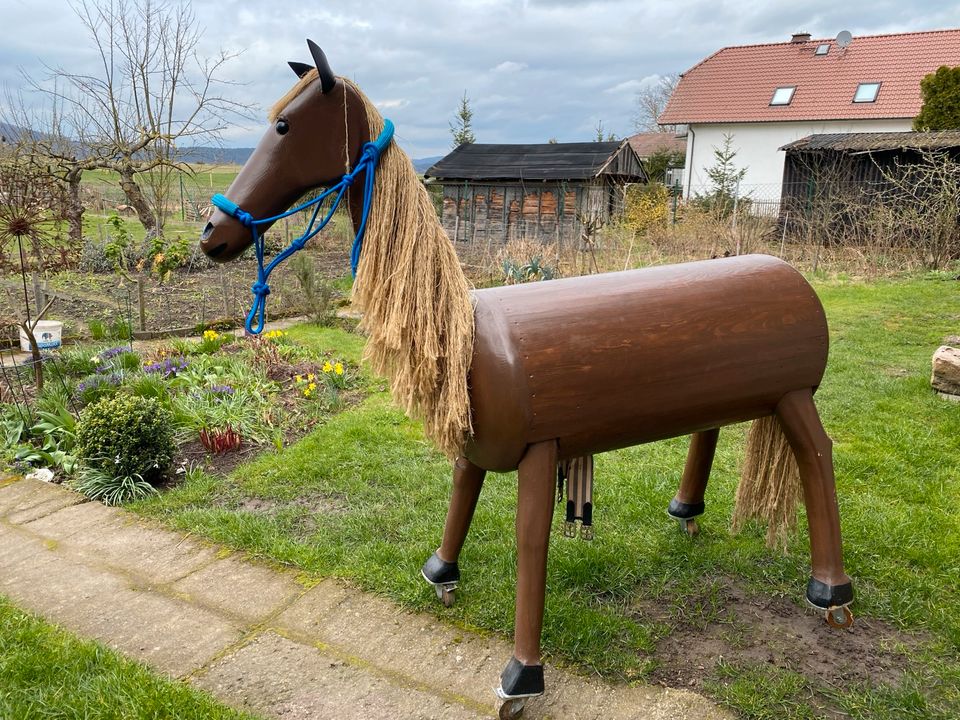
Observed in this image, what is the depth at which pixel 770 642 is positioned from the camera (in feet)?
8.39

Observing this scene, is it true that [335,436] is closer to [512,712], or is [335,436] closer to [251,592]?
[251,592]

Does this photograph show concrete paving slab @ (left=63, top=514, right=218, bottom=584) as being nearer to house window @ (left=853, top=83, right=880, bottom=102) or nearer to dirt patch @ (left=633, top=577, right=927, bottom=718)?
dirt patch @ (left=633, top=577, right=927, bottom=718)

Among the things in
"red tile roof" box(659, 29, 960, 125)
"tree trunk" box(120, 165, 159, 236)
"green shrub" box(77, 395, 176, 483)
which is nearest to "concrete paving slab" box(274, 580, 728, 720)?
"green shrub" box(77, 395, 176, 483)

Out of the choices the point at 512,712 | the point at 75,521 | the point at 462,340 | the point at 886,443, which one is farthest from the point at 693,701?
the point at 75,521

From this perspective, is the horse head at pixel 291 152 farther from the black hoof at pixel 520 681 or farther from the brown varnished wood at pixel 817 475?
the brown varnished wood at pixel 817 475

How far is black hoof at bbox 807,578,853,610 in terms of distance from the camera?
8.16ft

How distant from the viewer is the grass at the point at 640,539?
241cm

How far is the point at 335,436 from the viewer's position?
15.5ft

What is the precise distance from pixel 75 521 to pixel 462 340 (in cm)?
282

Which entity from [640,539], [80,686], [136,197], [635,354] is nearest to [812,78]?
[136,197]

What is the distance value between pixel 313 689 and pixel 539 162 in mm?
14329

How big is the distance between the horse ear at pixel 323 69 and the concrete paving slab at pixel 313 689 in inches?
78.6

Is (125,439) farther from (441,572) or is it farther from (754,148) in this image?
(754,148)

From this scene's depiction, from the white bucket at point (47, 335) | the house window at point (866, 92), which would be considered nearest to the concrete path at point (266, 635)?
the white bucket at point (47, 335)
